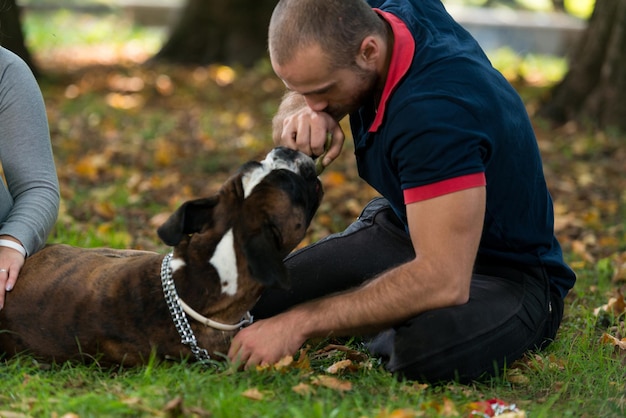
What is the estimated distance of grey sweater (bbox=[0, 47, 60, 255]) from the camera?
4.43 meters

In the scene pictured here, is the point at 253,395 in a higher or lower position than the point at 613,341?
higher

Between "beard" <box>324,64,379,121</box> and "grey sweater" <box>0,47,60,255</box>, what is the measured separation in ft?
4.60

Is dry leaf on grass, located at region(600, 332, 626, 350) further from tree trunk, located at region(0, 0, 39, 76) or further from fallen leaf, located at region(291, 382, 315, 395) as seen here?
tree trunk, located at region(0, 0, 39, 76)

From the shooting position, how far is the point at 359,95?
4105 millimetres

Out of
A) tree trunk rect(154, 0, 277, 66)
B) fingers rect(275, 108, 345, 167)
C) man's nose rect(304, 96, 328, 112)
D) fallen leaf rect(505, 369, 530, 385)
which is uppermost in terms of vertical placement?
man's nose rect(304, 96, 328, 112)

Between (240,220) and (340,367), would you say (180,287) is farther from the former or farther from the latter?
(340,367)

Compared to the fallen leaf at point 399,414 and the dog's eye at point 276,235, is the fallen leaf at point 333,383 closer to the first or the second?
the fallen leaf at point 399,414

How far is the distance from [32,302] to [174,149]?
5.49 metres

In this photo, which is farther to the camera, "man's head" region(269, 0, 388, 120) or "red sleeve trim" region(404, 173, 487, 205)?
"man's head" region(269, 0, 388, 120)

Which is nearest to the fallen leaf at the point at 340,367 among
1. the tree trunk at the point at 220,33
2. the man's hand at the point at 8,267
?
the man's hand at the point at 8,267

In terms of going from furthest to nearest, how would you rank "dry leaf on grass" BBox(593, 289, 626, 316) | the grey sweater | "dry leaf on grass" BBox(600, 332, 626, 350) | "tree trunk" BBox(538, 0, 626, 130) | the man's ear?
"tree trunk" BBox(538, 0, 626, 130) < "dry leaf on grass" BBox(593, 289, 626, 316) < "dry leaf on grass" BBox(600, 332, 626, 350) < the grey sweater < the man's ear

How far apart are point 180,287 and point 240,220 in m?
0.39

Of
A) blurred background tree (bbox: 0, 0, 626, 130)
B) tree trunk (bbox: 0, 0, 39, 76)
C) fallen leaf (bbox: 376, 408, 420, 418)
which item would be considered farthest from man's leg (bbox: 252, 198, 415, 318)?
tree trunk (bbox: 0, 0, 39, 76)

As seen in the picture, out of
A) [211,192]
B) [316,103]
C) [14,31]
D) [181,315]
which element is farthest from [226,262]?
[14,31]
